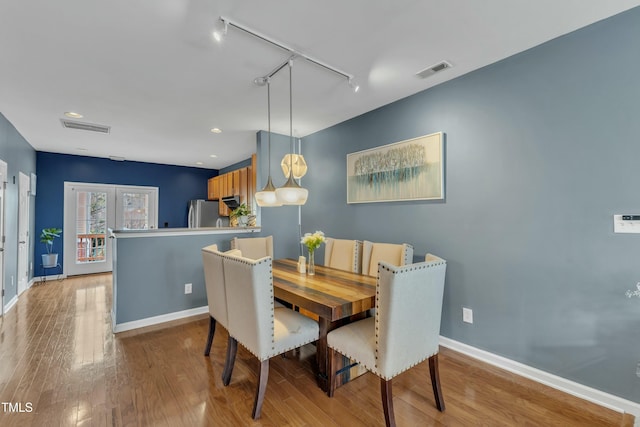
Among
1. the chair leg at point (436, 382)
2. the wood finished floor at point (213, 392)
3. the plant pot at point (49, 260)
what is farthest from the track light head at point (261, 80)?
the plant pot at point (49, 260)

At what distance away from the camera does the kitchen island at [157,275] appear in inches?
125

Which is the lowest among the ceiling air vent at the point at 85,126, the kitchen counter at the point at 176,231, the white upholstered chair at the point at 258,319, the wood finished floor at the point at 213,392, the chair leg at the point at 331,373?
the wood finished floor at the point at 213,392

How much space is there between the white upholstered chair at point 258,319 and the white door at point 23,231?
4559mm

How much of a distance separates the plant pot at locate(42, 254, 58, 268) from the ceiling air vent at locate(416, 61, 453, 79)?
682 cm

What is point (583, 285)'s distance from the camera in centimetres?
200

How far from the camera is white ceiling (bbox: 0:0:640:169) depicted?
5.88ft

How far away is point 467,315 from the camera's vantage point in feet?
8.56

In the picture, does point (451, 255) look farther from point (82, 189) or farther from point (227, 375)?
point (82, 189)

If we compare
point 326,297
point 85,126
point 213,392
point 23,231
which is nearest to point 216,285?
point 213,392

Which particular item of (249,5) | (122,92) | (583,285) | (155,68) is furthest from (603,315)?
(122,92)

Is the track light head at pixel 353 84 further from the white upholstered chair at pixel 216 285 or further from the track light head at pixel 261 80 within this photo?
the white upholstered chair at pixel 216 285

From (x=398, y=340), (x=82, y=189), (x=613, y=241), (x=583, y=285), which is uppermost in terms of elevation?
(x=82, y=189)

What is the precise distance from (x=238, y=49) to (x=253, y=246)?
209 centimetres

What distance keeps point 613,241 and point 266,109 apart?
3294 millimetres
